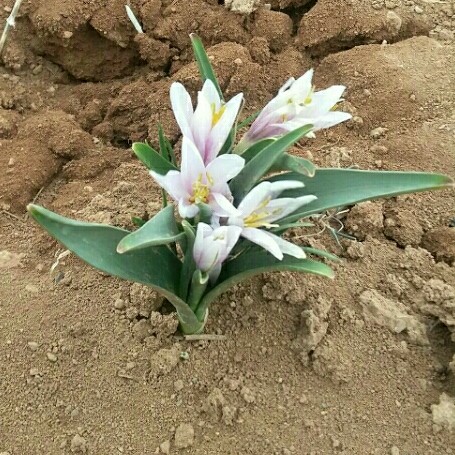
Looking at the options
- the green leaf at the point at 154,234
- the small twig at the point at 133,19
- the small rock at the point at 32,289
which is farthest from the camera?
the small twig at the point at 133,19

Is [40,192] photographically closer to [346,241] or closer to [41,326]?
[41,326]

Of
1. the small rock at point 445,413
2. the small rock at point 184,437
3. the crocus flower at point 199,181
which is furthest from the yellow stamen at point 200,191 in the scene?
the small rock at point 445,413

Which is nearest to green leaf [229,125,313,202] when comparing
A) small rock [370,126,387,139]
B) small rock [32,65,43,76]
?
small rock [370,126,387,139]

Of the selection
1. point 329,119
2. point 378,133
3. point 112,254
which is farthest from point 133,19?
point 112,254

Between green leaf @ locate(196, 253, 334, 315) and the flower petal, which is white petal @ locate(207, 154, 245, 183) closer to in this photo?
the flower petal

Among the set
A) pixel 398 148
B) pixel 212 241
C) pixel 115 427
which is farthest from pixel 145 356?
pixel 398 148

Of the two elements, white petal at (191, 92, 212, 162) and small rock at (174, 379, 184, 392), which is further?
small rock at (174, 379, 184, 392)

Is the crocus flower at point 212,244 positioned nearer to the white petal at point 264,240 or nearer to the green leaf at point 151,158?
the white petal at point 264,240
